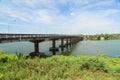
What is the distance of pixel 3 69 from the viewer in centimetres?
2152

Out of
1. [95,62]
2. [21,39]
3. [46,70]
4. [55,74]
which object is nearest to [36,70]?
[46,70]

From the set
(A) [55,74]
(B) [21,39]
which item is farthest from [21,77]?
(B) [21,39]

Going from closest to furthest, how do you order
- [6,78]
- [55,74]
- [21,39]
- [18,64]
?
[6,78]
[55,74]
[18,64]
[21,39]

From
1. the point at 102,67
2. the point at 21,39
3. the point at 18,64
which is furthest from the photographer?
the point at 21,39

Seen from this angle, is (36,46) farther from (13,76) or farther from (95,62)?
(13,76)

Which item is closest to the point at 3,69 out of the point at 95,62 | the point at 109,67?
the point at 95,62

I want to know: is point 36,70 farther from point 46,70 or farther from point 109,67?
point 109,67

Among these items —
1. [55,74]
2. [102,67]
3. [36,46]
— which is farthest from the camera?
[36,46]

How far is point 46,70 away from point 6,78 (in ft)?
16.7

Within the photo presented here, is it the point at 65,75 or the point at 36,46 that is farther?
the point at 36,46

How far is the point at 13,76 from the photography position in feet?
58.0

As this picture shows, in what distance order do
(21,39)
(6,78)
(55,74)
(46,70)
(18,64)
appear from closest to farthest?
1. (6,78)
2. (55,74)
3. (46,70)
4. (18,64)
5. (21,39)

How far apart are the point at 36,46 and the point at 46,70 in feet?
157

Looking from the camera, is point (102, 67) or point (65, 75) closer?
point (65, 75)
